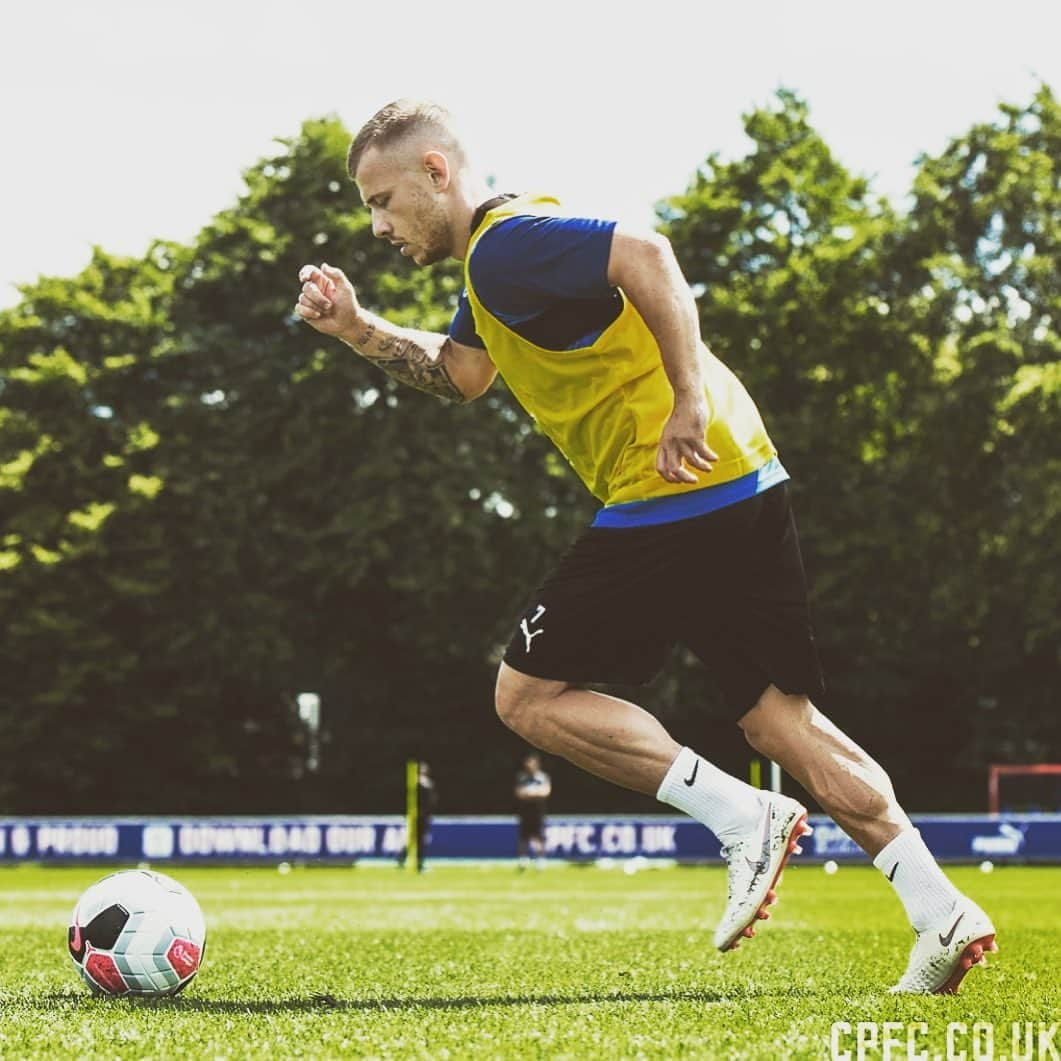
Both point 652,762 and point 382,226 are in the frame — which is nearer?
point 652,762

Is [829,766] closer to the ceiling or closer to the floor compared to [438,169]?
closer to the floor

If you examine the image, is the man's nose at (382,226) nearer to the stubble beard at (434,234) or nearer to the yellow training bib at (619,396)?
the stubble beard at (434,234)

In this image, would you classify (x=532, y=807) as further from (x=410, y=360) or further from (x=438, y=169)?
(x=438, y=169)

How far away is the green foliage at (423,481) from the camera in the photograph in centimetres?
3522

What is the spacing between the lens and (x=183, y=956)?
5410 mm

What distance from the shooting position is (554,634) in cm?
489

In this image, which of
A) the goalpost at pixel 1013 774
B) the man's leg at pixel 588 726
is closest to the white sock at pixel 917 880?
the man's leg at pixel 588 726

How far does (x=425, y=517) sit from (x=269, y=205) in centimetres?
820

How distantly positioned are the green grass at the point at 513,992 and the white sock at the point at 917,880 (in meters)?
0.26

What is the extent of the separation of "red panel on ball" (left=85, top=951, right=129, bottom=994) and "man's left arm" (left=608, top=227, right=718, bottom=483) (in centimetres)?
237

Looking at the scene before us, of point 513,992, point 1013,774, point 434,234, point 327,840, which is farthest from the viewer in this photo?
point 1013,774

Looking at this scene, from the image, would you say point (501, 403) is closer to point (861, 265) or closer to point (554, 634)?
point (861, 265)

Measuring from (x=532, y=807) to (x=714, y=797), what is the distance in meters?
21.9

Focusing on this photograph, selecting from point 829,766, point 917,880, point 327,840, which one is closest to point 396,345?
point 829,766
